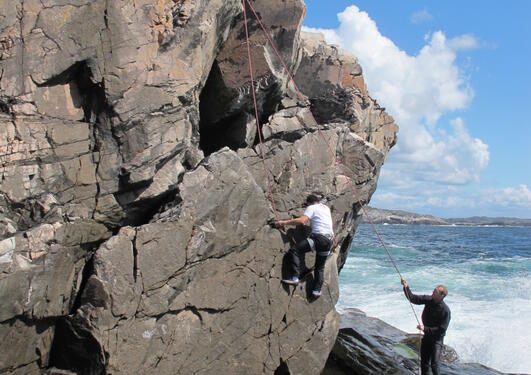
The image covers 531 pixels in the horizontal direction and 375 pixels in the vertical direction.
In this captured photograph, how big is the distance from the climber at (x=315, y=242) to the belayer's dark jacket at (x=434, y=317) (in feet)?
6.85

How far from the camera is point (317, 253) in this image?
432 inches

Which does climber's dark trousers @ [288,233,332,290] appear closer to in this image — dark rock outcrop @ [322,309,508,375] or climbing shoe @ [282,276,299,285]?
climbing shoe @ [282,276,299,285]

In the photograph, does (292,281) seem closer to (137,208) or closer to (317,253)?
(317,253)

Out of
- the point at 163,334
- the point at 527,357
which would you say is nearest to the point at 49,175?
the point at 163,334

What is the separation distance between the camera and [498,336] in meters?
18.5

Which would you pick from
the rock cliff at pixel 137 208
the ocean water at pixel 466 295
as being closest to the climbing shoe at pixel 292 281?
the rock cliff at pixel 137 208

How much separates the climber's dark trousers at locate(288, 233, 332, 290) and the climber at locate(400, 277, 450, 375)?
2045mm

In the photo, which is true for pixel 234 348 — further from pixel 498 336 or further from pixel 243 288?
pixel 498 336

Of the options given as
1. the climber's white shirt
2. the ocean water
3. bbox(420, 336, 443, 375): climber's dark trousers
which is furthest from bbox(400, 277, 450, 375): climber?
the ocean water

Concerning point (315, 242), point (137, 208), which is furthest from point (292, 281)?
point (137, 208)

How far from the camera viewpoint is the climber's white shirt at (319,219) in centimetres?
1082

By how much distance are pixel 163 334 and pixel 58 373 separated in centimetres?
198

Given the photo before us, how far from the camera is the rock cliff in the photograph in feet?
28.7

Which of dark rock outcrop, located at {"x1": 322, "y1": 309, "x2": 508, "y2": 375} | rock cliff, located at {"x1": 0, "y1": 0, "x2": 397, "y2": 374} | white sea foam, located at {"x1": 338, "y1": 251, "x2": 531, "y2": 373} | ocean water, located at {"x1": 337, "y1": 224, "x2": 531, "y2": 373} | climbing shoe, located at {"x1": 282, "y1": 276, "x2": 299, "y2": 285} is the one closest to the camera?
rock cliff, located at {"x1": 0, "y1": 0, "x2": 397, "y2": 374}
